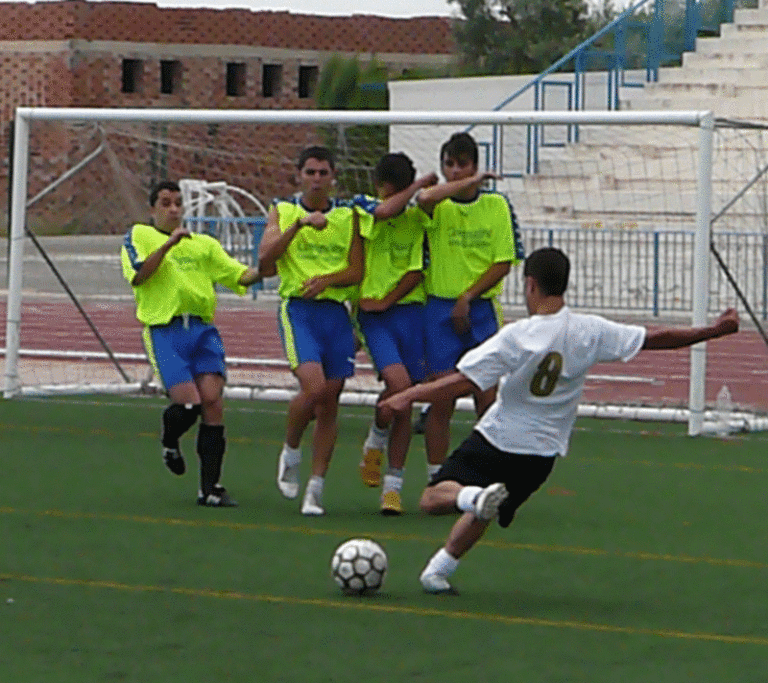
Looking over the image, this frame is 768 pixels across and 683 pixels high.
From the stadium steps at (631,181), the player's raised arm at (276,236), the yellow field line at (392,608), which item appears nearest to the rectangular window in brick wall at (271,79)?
the stadium steps at (631,181)

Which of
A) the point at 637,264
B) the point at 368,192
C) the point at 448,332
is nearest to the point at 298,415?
the point at 448,332

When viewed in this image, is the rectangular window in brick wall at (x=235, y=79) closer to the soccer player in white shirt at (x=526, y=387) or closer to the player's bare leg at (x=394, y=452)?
the player's bare leg at (x=394, y=452)

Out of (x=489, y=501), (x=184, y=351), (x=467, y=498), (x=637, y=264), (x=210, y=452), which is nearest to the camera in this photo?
(x=489, y=501)

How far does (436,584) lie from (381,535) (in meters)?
1.54

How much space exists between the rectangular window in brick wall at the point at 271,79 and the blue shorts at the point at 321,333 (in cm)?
4653

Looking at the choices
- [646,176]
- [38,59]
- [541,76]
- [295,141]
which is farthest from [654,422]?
[38,59]

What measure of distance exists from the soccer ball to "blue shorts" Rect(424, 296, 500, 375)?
2704 millimetres

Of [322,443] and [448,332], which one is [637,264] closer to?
[448,332]

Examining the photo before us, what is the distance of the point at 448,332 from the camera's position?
412 inches

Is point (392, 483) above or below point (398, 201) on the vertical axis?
below

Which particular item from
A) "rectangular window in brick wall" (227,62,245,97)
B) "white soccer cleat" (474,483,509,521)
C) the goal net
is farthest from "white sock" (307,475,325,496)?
"rectangular window in brick wall" (227,62,245,97)

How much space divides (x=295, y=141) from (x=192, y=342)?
697 centimetres

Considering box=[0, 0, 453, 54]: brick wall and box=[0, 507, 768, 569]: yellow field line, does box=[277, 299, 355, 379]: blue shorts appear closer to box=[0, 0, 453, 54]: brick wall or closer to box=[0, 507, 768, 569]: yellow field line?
box=[0, 507, 768, 569]: yellow field line

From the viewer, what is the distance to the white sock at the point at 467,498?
7.28m
